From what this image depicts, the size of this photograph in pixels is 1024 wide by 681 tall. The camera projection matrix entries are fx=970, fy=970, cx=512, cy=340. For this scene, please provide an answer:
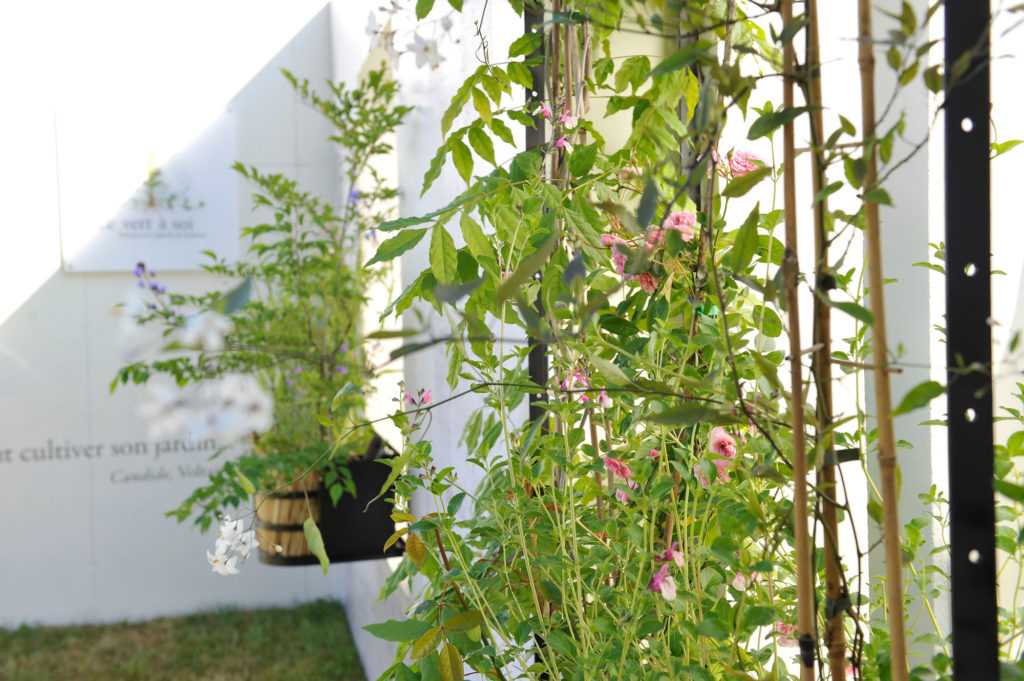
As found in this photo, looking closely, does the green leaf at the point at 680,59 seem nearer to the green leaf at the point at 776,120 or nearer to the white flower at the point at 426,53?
the green leaf at the point at 776,120

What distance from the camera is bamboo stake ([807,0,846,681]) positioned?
1.46ft

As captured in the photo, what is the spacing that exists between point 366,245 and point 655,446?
2.22 meters

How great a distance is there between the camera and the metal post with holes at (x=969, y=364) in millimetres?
429

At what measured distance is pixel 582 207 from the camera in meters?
0.69

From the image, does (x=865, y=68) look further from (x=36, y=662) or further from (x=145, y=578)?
(x=145, y=578)

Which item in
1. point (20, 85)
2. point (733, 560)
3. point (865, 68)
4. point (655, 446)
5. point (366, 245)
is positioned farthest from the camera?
point (20, 85)

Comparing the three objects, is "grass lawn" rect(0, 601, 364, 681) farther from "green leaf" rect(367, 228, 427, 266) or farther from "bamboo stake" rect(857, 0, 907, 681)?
"bamboo stake" rect(857, 0, 907, 681)

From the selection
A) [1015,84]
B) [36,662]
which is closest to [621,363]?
[1015,84]

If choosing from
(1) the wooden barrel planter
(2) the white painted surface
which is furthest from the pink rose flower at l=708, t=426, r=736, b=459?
(2) the white painted surface

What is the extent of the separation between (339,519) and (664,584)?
1.57 m

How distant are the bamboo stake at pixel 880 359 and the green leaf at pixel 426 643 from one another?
1.32 ft

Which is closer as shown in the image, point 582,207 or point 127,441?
point 582,207

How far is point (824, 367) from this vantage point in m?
0.48

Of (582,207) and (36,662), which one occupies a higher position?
(582,207)
